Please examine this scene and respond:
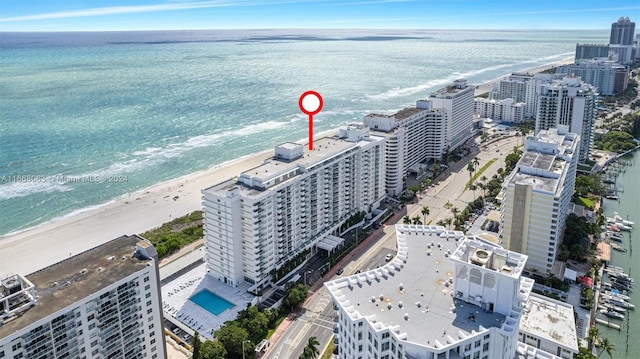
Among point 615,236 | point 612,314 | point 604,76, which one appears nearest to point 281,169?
point 612,314

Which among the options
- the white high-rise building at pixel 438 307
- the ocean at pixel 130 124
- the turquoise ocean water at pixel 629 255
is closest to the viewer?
the white high-rise building at pixel 438 307

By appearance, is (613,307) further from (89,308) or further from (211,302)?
(89,308)

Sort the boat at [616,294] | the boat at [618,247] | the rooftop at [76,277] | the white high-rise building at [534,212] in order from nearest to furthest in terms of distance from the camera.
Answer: the rooftop at [76,277] < the boat at [616,294] < the white high-rise building at [534,212] < the boat at [618,247]

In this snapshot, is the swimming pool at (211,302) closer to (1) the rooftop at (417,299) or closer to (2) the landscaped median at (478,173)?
(1) the rooftop at (417,299)

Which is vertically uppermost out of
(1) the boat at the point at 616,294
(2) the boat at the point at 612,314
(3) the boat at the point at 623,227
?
(3) the boat at the point at 623,227

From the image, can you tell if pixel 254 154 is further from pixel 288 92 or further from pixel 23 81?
pixel 23 81

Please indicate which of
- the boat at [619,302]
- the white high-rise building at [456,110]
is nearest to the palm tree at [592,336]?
the boat at [619,302]
